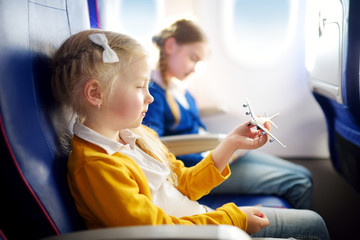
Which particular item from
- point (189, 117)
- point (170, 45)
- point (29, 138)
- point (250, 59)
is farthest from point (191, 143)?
point (250, 59)

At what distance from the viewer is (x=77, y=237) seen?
711mm

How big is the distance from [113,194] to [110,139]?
0.51 feet

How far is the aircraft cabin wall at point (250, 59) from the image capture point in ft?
7.52

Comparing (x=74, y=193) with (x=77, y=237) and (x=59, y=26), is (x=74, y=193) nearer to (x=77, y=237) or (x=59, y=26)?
(x=77, y=237)

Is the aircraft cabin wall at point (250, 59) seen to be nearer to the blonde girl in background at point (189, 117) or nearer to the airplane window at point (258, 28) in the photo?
the airplane window at point (258, 28)

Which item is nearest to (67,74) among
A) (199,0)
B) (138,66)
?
(138,66)

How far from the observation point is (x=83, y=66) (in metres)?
0.85

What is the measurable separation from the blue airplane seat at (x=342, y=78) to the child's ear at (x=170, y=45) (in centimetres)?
70

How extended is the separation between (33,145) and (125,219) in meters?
0.26

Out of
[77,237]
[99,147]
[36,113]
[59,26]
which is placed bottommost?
[77,237]

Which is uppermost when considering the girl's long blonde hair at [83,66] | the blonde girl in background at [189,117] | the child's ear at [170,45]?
the girl's long blonde hair at [83,66]

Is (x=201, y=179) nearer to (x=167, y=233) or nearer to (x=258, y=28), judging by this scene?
(x=167, y=233)

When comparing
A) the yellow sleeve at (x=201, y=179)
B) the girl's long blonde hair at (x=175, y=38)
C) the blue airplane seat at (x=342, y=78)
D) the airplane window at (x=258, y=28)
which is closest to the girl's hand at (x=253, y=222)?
the yellow sleeve at (x=201, y=179)

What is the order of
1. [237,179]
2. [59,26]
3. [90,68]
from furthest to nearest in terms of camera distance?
[237,179] < [59,26] < [90,68]
